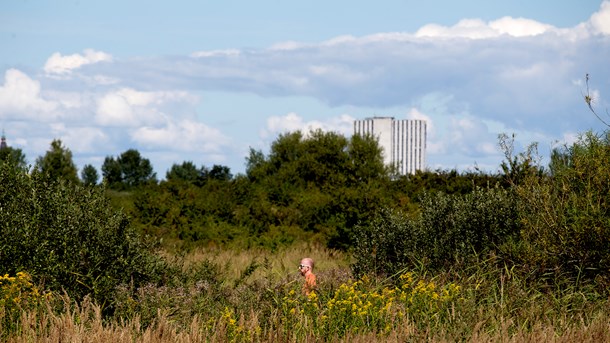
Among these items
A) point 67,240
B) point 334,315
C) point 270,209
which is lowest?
point 334,315

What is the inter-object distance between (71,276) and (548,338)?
272 inches

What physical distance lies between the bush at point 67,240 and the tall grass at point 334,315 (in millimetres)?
640

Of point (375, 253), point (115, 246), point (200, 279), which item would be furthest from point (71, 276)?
point (375, 253)

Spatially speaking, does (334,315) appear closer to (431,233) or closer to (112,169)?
(431,233)

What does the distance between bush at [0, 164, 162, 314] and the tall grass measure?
2.10 ft

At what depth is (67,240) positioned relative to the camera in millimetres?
11914

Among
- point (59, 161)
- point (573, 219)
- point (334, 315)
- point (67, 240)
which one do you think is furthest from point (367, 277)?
point (59, 161)

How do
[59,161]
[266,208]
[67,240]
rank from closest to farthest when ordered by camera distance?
1. [67,240]
2. [266,208]
3. [59,161]

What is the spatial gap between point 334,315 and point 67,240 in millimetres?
4960

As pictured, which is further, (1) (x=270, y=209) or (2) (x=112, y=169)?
(2) (x=112, y=169)

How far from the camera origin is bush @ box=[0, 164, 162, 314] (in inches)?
462

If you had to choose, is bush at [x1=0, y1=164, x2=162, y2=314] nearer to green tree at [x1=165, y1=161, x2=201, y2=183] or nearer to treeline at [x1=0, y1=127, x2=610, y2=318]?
treeline at [x1=0, y1=127, x2=610, y2=318]

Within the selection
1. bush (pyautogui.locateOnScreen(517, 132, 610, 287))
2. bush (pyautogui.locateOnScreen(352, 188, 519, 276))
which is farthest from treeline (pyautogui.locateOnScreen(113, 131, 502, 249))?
bush (pyautogui.locateOnScreen(517, 132, 610, 287))

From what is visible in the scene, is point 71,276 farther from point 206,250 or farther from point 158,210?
point 158,210
